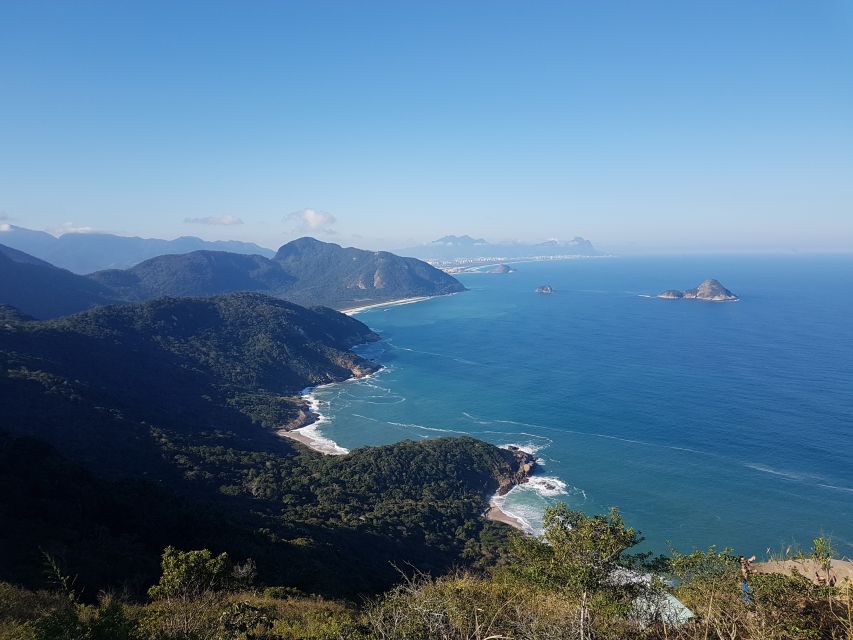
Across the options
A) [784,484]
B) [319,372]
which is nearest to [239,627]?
[784,484]

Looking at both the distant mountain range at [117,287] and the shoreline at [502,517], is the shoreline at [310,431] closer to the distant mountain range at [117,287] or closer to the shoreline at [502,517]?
the shoreline at [502,517]

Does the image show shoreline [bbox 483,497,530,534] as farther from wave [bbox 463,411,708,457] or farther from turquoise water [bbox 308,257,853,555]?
wave [bbox 463,411,708,457]

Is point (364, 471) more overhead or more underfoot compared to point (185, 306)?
more underfoot

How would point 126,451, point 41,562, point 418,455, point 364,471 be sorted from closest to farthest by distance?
point 41,562 → point 126,451 → point 364,471 → point 418,455

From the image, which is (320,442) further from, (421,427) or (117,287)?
(117,287)

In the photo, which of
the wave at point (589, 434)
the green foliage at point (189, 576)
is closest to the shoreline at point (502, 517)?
the wave at point (589, 434)

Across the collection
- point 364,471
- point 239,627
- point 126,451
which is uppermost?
point 239,627

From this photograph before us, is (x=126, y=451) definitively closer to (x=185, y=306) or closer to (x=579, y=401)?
(x=579, y=401)

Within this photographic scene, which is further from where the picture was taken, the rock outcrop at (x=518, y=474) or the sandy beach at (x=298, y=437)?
the sandy beach at (x=298, y=437)
